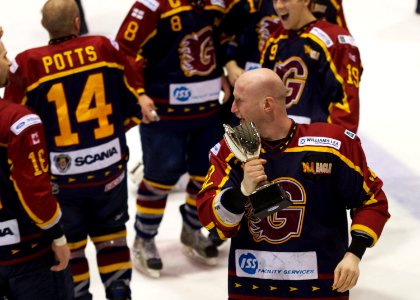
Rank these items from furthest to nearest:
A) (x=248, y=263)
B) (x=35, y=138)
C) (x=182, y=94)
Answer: (x=182, y=94)
(x=35, y=138)
(x=248, y=263)

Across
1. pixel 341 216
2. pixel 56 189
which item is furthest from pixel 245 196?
pixel 56 189

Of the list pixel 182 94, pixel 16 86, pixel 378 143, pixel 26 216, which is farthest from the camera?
pixel 378 143

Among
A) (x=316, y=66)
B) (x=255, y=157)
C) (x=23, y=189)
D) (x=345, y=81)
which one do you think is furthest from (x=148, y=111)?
(x=255, y=157)

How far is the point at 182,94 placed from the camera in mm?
4684

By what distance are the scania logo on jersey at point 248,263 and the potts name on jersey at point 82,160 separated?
1.14 m

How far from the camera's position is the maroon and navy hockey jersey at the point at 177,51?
178 inches

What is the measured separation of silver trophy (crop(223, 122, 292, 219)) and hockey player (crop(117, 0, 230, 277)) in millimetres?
1620

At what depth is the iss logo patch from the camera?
4.00 meters

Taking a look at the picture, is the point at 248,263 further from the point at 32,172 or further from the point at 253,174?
the point at 32,172

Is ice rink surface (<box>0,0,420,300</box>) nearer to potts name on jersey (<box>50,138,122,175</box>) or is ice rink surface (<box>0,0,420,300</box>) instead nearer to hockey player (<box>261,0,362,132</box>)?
potts name on jersey (<box>50,138,122,175</box>)

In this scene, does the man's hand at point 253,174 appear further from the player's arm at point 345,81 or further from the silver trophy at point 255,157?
the player's arm at point 345,81

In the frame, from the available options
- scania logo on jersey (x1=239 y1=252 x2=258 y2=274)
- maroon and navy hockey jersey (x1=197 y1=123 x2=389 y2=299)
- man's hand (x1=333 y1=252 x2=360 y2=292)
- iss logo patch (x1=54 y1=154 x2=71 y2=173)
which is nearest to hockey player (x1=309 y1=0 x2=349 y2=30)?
iss logo patch (x1=54 y1=154 x2=71 y2=173)

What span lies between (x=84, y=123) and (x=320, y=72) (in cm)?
110

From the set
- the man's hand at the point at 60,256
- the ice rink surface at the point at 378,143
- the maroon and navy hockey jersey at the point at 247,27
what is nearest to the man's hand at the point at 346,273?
the man's hand at the point at 60,256
